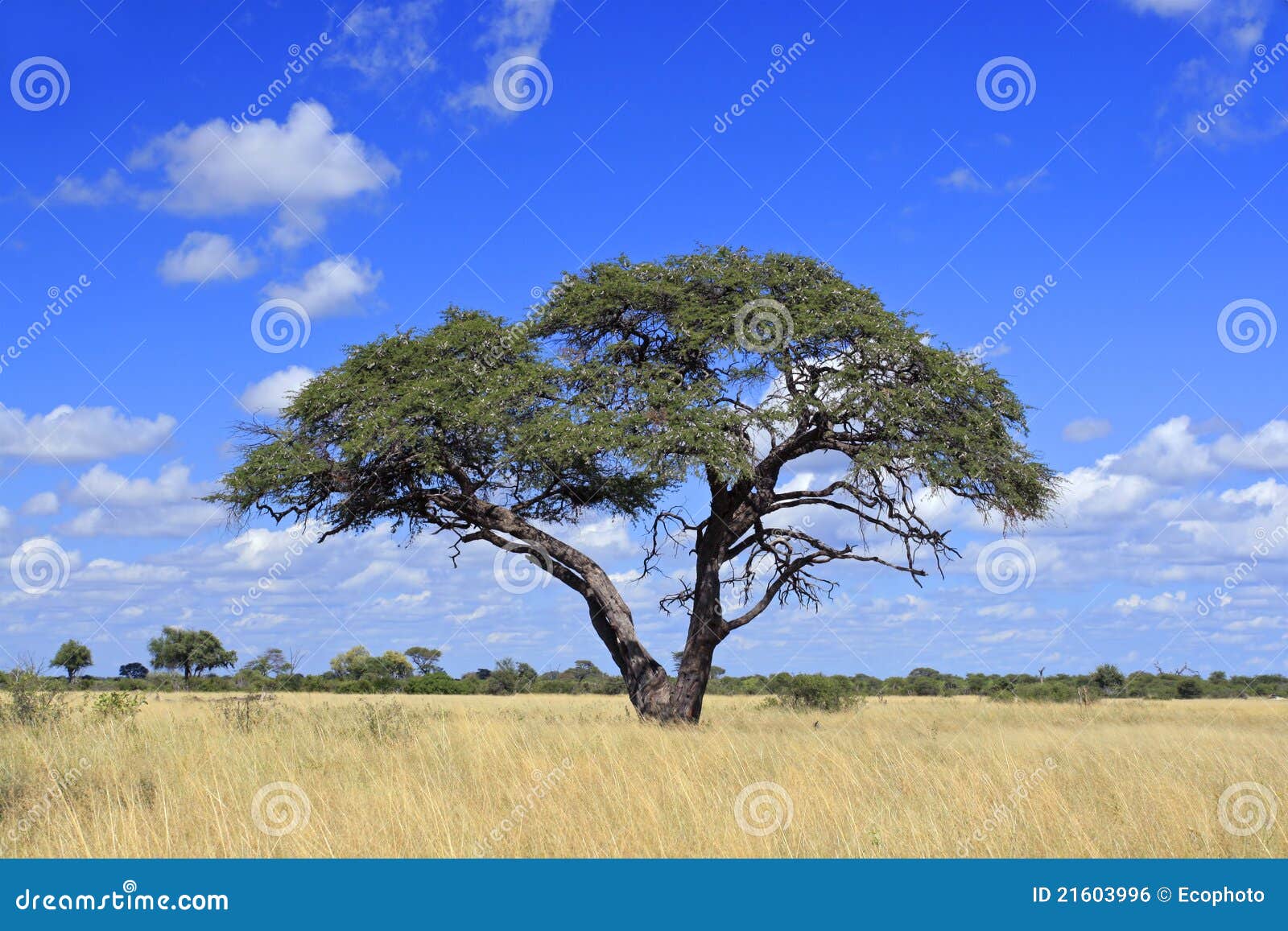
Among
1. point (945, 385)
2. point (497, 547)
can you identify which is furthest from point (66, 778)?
point (945, 385)

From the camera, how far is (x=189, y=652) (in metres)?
60.3

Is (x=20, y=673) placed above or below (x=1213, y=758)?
above

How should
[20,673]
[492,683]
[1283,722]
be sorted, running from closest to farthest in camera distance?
1. [20,673]
2. [1283,722]
3. [492,683]

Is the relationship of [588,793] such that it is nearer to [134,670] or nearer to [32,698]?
[32,698]

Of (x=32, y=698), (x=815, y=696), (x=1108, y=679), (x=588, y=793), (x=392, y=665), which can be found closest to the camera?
(x=588, y=793)

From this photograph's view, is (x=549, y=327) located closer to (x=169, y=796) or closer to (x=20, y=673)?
(x=20, y=673)

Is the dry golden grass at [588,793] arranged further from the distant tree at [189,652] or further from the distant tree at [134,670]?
the distant tree at [134,670]

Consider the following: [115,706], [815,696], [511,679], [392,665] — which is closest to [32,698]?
[115,706]

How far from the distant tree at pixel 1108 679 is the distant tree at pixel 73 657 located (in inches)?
2029

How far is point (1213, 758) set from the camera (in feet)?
46.2

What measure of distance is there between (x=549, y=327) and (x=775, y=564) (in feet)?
22.2

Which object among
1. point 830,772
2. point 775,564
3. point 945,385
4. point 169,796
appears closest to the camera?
point 169,796

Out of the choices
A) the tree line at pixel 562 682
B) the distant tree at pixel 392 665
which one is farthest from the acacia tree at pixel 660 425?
the distant tree at pixel 392 665

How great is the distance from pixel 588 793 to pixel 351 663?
70.8 meters
